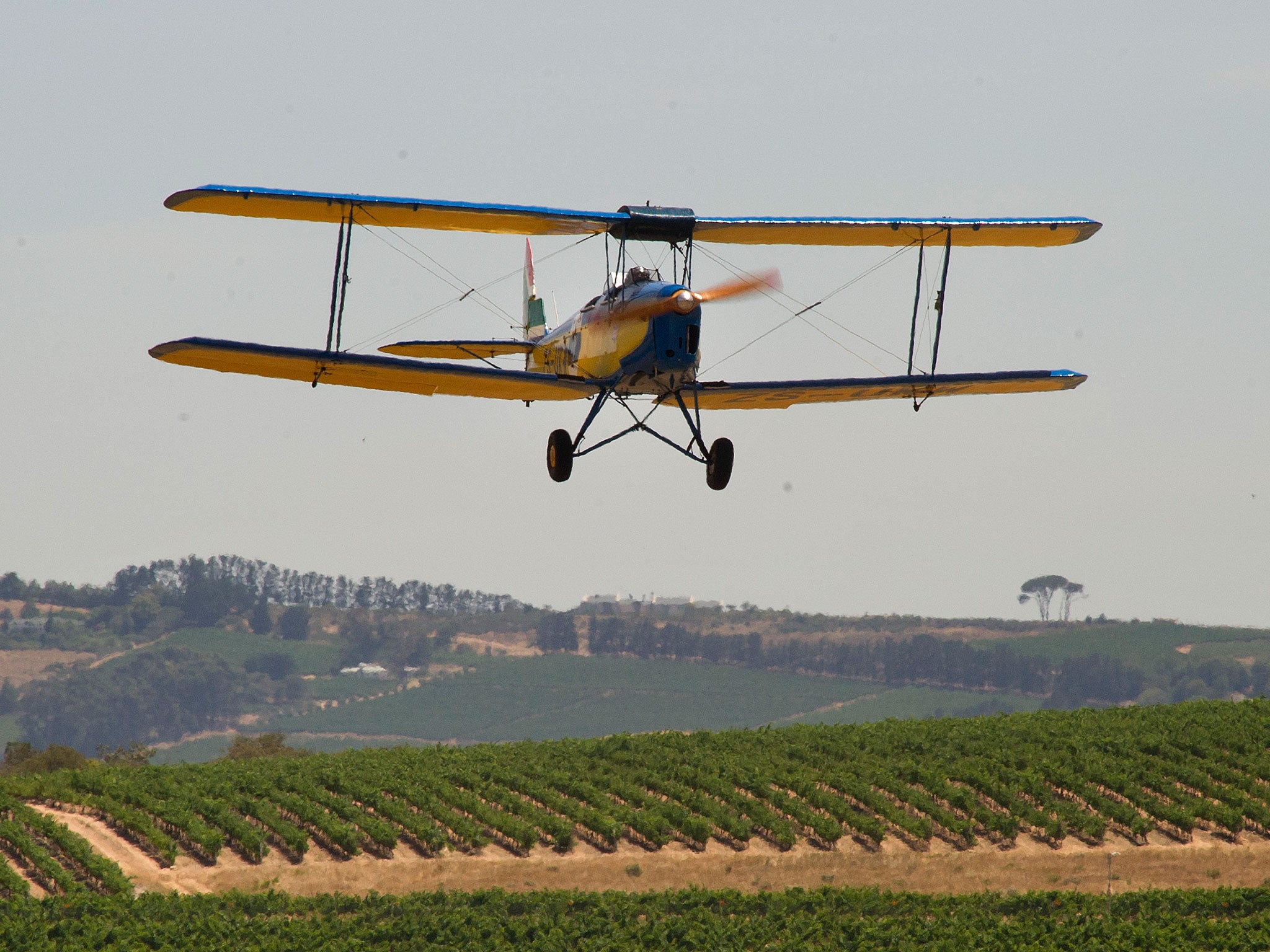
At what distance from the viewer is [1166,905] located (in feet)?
108

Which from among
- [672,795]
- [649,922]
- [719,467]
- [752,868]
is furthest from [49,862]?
[719,467]

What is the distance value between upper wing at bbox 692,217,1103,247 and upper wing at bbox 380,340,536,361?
5887 mm

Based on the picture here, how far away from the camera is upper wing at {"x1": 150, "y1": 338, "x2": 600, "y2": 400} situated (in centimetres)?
2161

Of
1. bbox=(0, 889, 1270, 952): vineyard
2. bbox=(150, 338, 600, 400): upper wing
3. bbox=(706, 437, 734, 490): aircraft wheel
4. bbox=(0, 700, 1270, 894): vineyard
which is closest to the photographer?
bbox=(150, 338, 600, 400): upper wing

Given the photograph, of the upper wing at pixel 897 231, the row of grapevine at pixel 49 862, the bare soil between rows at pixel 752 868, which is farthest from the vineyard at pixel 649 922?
the upper wing at pixel 897 231

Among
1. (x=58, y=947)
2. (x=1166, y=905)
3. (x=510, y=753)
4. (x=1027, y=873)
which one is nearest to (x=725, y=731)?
(x=510, y=753)

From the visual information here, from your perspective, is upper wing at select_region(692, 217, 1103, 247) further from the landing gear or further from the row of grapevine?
the row of grapevine

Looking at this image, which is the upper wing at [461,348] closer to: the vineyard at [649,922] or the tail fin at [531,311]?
the tail fin at [531,311]

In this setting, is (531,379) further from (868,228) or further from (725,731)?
(725,731)

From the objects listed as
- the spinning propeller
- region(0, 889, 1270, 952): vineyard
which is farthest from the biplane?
region(0, 889, 1270, 952): vineyard

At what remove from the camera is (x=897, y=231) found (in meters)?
26.7

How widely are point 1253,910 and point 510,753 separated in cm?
2199

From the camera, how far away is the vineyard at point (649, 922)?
93.6ft

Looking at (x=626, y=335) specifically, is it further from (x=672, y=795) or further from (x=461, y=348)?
(x=672, y=795)
